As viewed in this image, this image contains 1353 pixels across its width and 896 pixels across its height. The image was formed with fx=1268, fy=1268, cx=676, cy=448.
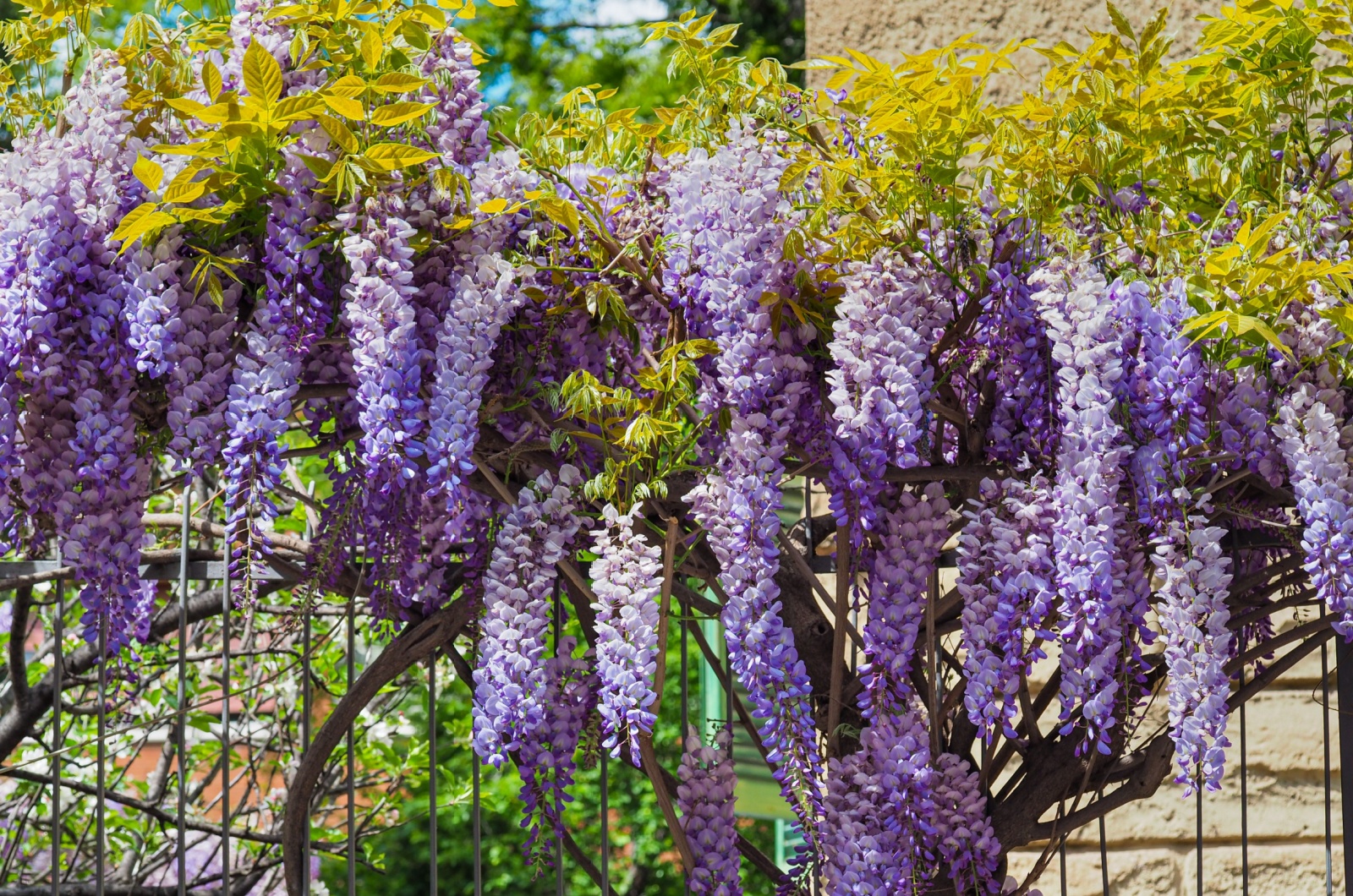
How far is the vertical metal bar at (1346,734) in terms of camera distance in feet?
7.45

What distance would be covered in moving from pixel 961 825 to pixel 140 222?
1501 millimetres

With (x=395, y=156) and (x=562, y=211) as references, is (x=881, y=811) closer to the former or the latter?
(x=562, y=211)

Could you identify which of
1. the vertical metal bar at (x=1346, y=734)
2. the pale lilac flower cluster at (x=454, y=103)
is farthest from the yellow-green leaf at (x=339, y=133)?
the vertical metal bar at (x=1346, y=734)

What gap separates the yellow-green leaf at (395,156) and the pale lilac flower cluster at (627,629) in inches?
21.6

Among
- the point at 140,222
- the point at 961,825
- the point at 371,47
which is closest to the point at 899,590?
the point at 961,825

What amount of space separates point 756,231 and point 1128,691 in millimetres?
824

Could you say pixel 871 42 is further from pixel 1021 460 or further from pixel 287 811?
pixel 287 811

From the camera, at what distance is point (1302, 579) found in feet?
7.06

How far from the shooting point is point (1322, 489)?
171cm

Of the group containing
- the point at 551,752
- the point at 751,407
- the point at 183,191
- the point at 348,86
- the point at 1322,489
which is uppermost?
the point at 348,86

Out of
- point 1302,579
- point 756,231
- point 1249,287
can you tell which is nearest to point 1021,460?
point 1249,287

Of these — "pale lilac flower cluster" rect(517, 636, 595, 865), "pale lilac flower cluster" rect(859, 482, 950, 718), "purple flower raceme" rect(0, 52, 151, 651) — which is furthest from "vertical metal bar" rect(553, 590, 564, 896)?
"purple flower raceme" rect(0, 52, 151, 651)

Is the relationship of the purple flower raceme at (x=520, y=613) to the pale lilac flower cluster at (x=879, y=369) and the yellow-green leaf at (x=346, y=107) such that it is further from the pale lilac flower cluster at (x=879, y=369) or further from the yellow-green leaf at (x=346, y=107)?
the yellow-green leaf at (x=346, y=107)

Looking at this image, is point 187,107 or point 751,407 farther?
point 751,407
